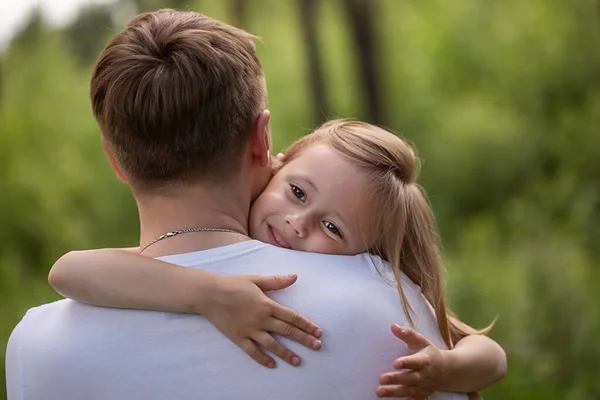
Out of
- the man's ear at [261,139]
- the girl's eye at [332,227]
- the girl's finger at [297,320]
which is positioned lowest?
the girl's finger at [297,320]

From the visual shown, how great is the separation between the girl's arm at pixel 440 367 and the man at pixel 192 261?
25mm

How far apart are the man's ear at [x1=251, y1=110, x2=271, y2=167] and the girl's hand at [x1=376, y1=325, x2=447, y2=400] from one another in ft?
1.26

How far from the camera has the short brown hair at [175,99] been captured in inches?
58.2

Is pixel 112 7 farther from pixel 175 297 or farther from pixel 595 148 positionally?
pixel 175 297

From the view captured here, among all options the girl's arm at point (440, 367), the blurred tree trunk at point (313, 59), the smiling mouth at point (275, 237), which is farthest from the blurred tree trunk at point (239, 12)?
the girl's arm at point (440, 367)

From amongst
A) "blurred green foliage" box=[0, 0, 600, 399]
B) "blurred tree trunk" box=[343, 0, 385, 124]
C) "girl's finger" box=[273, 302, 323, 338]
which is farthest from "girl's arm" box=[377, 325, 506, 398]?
"blurred tree trunk" box=[343, 0, 385, 124]

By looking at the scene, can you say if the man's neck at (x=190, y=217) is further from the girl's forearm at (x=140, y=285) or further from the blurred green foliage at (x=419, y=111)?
the blurred green foliage at (x=419, y=111)

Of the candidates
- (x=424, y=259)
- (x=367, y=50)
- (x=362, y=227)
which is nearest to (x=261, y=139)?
(x=362, y=227)

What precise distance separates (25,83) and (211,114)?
238 inches

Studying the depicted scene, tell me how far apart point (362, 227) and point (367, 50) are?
18.7 feet

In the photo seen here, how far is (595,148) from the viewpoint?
22.6 ft

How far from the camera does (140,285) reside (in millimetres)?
1438

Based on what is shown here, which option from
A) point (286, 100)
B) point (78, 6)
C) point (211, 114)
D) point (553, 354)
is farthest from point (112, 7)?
point (211, 114)

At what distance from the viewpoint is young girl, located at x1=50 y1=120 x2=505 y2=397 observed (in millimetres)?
1526
